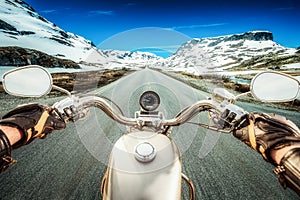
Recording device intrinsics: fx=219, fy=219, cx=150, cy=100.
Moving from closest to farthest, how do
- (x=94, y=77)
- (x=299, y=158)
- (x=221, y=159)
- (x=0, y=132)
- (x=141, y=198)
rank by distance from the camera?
(x=299, y=158), (x=0, y=132), (x=141, y=198), (x=94, y=77), (x=221, y=159)

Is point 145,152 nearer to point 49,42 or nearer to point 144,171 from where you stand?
point 144,171

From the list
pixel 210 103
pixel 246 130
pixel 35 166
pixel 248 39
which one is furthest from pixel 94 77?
pixel 248 39

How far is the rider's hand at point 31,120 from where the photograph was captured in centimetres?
119

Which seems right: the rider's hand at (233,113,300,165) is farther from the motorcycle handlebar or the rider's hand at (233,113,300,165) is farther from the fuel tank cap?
the fuel tank cap

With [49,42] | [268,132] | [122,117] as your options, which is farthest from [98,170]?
[49,42]

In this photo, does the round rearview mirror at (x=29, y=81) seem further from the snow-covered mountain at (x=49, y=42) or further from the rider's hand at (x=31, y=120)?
the snow-covered mountain at (x=49, y=42)

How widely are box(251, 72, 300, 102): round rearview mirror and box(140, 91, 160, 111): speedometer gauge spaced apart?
25.6 inches

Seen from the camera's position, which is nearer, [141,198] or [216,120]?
[141,198]

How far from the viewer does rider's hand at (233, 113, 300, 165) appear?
1063mm

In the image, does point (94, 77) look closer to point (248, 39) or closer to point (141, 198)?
point (141, 198)

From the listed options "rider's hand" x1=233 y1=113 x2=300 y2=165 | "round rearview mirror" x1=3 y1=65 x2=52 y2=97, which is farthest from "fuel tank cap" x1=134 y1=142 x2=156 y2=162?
"round rearview mirror" x1=3 y1=65 x2=52 y2=97

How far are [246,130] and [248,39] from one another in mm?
161576

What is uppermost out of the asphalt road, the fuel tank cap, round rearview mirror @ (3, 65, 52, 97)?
round rearview mirror @ (3, 65, 52, 97)

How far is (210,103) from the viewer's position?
1.55 meters
